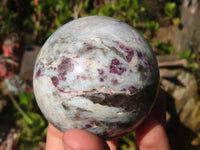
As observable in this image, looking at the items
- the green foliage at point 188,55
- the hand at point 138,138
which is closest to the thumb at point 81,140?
the hand at point 138,138

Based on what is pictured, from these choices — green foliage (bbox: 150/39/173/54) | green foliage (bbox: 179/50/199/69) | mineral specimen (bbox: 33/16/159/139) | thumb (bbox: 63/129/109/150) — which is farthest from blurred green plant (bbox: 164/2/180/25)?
thumb (bbox: 63/129/109/150)

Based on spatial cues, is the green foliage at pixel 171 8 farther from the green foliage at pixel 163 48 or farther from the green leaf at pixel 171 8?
the green foliage at pixel 163 48

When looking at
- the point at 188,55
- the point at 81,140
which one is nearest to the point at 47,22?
the point at 188,55

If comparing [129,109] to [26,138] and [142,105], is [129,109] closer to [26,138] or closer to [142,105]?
[142,105]

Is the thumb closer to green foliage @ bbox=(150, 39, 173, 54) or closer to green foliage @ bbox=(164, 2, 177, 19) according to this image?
green foliage @ bbox=(150, 39, 173, 54)

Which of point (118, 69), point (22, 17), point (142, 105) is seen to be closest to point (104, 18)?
point (118, 69)

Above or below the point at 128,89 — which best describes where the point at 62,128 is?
below

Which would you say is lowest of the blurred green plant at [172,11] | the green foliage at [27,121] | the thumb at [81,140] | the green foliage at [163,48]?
the green foliage at [27,121]
